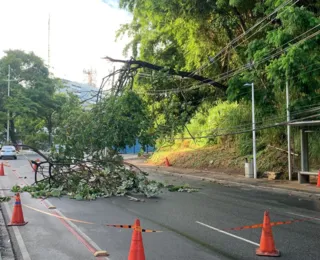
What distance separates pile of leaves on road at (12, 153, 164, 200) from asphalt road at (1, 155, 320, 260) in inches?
29.6

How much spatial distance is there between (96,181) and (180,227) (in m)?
6.41

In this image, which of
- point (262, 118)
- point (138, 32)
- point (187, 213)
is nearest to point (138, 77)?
point (138, 32)

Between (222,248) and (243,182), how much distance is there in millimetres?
12475

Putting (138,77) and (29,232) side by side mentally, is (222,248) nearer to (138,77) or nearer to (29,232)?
(29,232)

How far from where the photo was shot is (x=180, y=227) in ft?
29.0

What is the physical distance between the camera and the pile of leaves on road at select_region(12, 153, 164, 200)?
14.2m

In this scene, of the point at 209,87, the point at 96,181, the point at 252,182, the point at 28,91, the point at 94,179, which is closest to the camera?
the point at 96,181

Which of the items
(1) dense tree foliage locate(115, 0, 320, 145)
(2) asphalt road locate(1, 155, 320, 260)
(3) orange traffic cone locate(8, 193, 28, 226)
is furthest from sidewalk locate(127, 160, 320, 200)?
(3) orange traffic cone locate(8, 193, 28, 226)

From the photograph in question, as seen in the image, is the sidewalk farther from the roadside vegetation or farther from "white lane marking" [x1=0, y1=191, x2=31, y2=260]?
"white lane marking" [x1=0, y1=191, x2=31, y2=260]

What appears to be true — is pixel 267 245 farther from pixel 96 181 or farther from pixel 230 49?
pixel 230 49

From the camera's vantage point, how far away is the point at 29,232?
27.2 feet

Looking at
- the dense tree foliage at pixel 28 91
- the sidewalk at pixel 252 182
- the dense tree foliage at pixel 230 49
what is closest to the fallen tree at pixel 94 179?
the dense tree foliage at pixel 230 49

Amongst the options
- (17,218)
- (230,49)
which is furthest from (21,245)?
(230,49)

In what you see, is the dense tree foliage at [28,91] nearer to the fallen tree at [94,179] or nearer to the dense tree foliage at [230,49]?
the dense tree foliage at [230,49]
